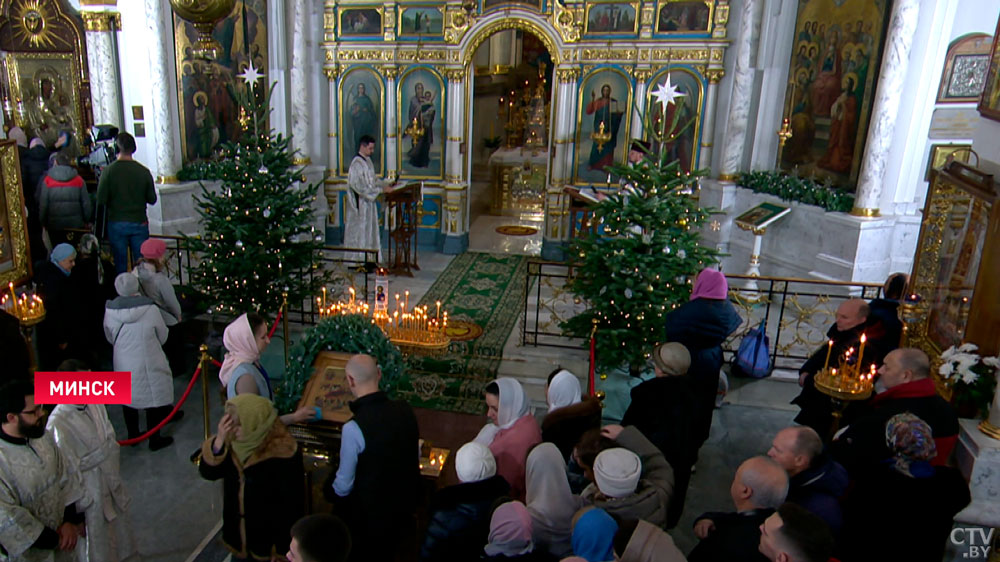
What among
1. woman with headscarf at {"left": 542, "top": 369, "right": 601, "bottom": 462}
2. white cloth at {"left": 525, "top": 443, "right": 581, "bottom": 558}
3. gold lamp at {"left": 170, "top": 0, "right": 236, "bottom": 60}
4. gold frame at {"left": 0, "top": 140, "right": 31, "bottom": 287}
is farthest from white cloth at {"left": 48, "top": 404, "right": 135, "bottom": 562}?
gold frame at {"left": 0, "top": 140, "right": 31, "bottom": 287}

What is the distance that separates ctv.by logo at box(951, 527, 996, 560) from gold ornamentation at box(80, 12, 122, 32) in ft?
37.8

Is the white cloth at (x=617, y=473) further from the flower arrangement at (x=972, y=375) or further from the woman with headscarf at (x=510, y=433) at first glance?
the flower arrangement at (x=972, y=375)

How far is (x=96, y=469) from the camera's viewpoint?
4.01m

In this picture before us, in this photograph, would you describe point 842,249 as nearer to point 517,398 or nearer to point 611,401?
point 611,401

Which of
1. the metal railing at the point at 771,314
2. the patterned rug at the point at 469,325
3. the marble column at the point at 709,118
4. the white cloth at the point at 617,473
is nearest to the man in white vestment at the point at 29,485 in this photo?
the white cloth at the point at 617,473

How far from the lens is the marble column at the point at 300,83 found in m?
12.4

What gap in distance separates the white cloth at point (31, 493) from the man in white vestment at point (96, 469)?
118 mm

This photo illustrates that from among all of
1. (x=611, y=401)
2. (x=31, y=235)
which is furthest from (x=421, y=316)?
(x=31, y=235)

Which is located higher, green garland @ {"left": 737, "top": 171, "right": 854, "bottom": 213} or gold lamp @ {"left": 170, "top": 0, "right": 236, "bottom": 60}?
gold lamp @ {"left": 170, "top": 0, "right": 236, "bottom": 60}

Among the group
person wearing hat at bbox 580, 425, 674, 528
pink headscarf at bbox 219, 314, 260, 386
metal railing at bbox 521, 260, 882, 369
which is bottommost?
metal railing at bbox 521, 260, 882, 369

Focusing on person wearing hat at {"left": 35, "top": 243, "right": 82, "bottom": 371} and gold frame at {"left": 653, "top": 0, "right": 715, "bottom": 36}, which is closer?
person wearing hat at {"left": 35, "top": 243, "right": 82, "bottom": 371}

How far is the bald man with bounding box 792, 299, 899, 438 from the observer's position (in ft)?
18.0

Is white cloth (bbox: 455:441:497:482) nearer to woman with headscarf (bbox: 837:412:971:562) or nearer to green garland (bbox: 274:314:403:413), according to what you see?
green garland (bbox: 274:314:403:413)

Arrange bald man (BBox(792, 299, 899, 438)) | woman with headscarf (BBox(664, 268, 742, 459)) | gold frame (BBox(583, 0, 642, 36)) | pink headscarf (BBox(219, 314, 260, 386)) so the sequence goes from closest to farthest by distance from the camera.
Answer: pink headscarf (BBox(219, 314, 260, 386))
bald man (BBox(792, 299, 899, 438))
woman with headscarf (BBox(664, 268, 742, 459))
gold frame (BBox(583, 0, 642, 36))
